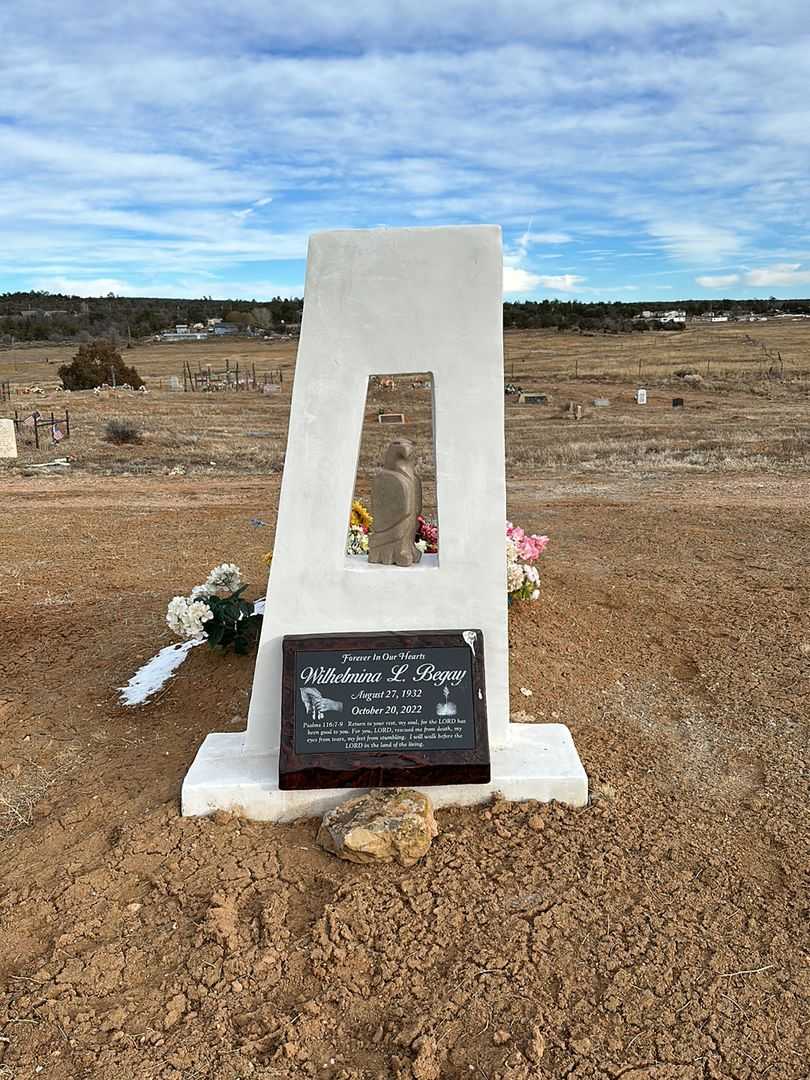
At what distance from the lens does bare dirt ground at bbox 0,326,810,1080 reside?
3.05 meters

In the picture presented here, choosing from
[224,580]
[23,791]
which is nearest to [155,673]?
[224,580]

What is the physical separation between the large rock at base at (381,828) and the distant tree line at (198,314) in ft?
214

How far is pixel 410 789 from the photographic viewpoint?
4.21 m

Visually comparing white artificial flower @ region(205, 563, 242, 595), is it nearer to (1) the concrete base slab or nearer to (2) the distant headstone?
(1) the concrete base slab

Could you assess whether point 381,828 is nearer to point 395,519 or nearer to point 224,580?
point 395,519

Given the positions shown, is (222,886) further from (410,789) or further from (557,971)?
(557,971)

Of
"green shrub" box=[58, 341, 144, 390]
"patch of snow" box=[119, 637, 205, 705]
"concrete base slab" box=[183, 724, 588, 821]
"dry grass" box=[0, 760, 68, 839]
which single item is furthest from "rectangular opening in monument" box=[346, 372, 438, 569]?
"green shrub" box=[58, 341, 144, 390]

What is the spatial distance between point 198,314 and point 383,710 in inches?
3786

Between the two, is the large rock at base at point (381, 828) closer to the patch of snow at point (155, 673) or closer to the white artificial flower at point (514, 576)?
the patch of snow at point (155, 673)

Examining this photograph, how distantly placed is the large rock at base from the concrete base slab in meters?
0.16

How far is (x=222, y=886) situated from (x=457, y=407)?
239 centimetres

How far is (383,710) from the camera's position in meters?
4.26

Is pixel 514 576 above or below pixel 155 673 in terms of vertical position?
above

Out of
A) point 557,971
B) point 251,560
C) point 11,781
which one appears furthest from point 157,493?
point 557,971
